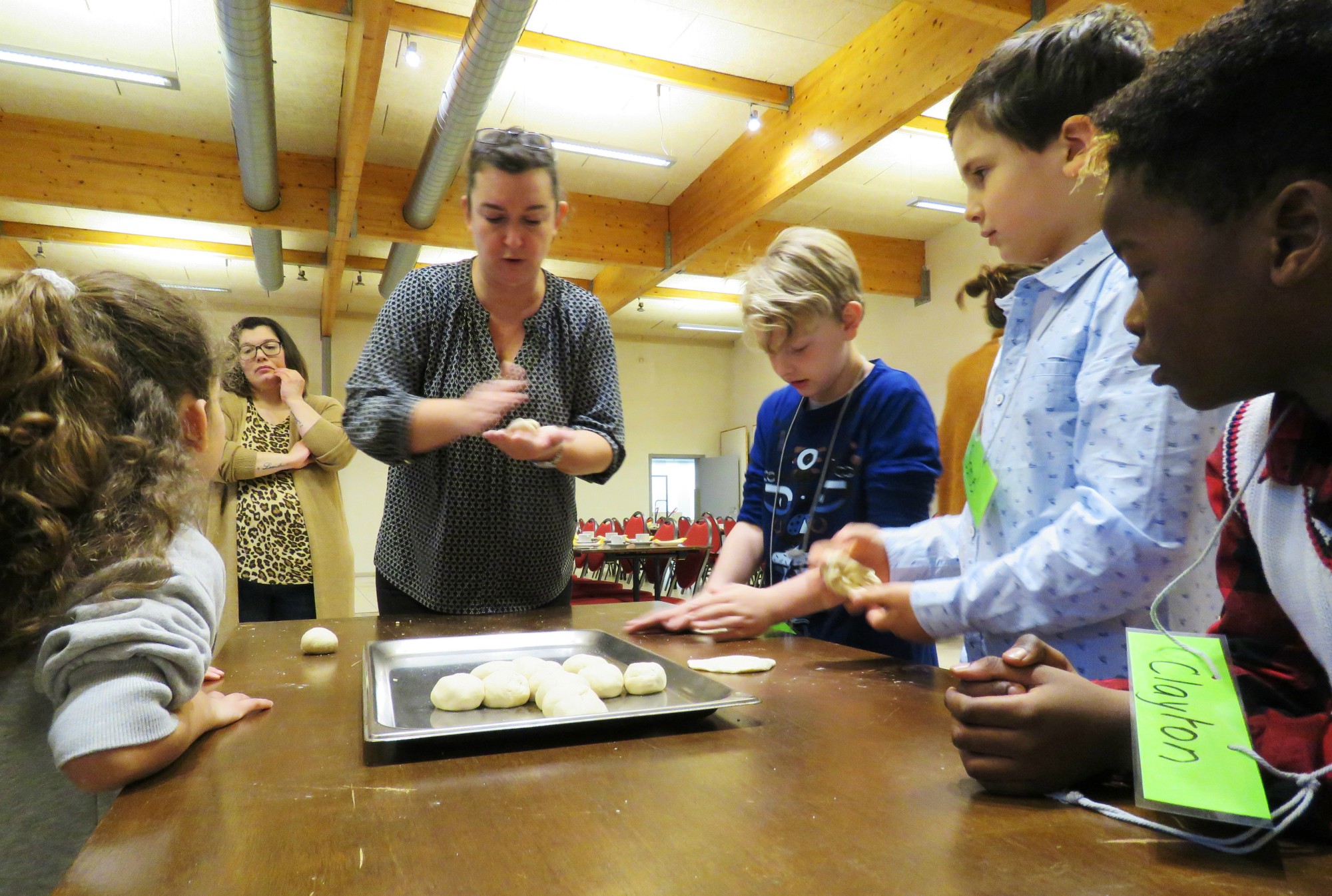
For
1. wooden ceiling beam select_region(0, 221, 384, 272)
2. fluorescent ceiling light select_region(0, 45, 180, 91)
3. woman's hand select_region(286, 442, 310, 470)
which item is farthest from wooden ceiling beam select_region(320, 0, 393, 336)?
woman's hand select_region(286, 442, 310, 470)

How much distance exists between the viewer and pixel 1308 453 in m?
0.56

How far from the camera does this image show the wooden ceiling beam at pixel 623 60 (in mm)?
4031

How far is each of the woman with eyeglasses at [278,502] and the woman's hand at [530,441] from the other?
1162 mm

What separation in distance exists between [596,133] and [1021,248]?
4797 mm

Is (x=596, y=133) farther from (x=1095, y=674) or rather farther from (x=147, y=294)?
(x=1095, y=674)

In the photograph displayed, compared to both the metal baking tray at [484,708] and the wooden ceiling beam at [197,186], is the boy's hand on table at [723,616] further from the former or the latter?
the wooden ceiling beam at [197,186]

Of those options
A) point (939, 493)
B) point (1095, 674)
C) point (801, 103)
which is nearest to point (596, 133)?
point (801, 103)

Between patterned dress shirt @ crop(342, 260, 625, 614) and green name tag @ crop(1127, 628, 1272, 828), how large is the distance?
1072 millimetres

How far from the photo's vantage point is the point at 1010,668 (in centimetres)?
62

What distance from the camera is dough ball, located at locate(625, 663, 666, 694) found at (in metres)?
0.97

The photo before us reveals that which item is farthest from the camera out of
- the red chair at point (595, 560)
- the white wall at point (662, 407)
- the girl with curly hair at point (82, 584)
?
the white wall at point (662, 407)

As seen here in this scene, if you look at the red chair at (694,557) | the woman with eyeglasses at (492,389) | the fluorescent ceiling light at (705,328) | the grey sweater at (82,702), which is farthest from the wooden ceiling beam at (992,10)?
the fluorescent ceiling light at (705,328)

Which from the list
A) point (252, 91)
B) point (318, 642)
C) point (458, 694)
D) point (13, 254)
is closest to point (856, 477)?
point (458, 694)

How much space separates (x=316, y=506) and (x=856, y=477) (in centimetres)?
184
